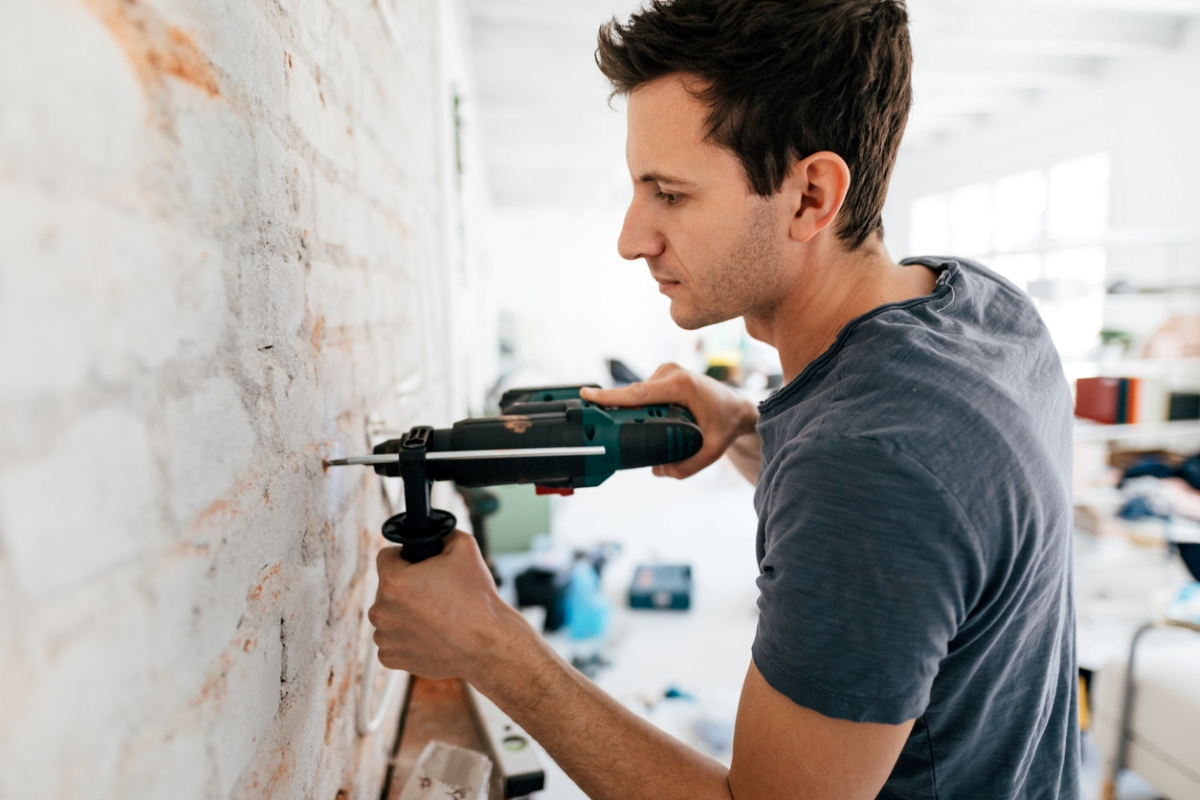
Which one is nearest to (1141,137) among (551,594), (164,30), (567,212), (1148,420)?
(1148,420)

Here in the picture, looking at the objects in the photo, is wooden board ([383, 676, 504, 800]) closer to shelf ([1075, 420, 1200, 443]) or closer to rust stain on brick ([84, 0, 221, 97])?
rust stain on brick ([84, 0, 221, 97])

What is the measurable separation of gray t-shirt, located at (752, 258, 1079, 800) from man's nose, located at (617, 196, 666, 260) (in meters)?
0.32

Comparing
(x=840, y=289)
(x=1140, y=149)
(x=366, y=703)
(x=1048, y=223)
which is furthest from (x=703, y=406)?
(x=1048, y=223)

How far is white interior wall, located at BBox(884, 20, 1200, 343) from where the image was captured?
4566 mm

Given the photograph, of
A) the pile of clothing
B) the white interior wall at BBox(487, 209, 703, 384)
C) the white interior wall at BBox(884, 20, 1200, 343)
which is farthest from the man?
the white interior wall at BBox(487, 209, 703, 384)

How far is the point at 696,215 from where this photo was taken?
0.99 metres

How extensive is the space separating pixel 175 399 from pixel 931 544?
71 centimetres

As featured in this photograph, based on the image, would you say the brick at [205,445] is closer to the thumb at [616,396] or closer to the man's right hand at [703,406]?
the thumb at [616,396]

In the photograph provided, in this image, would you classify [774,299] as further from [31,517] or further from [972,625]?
[31,517]

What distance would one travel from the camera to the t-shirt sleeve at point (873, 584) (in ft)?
2.17

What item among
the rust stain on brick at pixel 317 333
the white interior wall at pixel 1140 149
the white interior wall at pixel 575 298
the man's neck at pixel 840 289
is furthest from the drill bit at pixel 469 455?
the white interior wall at pixel 575 298

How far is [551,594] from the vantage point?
2955 millimetres

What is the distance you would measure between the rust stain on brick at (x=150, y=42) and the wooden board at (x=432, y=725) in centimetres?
107

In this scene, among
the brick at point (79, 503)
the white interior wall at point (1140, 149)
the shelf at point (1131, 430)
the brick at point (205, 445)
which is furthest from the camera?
the white interior wall at point (1140, 149)
